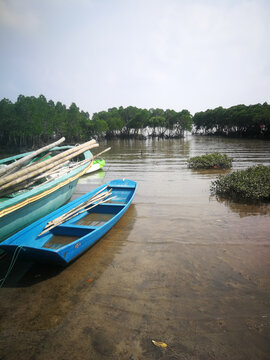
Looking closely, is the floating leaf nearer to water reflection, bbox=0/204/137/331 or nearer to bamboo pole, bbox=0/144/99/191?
→ water reflection, bbox=0/204/137/331

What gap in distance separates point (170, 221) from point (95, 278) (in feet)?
10.1

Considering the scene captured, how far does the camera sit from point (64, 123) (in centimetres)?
4675

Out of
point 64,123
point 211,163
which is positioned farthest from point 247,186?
point 64,123

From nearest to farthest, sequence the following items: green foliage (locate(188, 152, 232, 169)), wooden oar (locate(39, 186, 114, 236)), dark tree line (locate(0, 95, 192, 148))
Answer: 1. wooden oar (locate(39, 186, 114, 236))
2. green foliage (locate(188, 152, 232, 169))
3. dark tree line (locate(0, 95, 192, 148))

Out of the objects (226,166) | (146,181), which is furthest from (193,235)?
(226,166)

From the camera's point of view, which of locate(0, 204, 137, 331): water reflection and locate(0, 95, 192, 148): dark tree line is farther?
locate(0, 95, 192, 148): dark tree line

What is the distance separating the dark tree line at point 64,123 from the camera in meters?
37.8

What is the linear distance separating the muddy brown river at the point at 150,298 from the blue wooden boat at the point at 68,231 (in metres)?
0.49

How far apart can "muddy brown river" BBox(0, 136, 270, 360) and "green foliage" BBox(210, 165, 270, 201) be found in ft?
5.76

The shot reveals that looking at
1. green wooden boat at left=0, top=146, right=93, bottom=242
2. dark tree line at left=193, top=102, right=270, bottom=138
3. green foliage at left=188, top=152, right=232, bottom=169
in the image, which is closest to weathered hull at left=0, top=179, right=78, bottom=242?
green wooden boat at left=0, top=146, right=93, bottom=242

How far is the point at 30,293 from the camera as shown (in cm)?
360

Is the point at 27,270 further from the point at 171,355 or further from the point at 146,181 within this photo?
the point at 146,181

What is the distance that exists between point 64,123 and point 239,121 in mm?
43195

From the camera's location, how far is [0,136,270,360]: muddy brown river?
2648 mm
